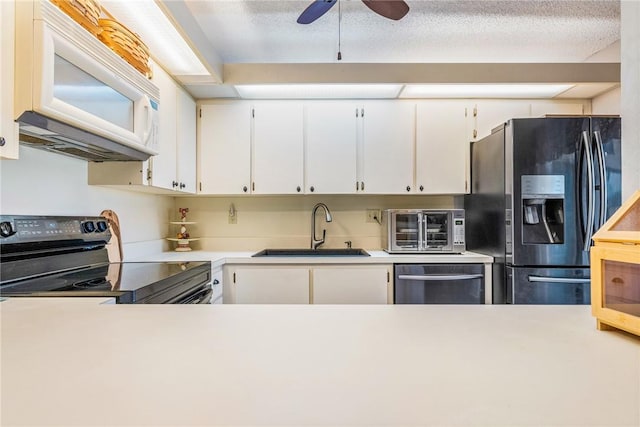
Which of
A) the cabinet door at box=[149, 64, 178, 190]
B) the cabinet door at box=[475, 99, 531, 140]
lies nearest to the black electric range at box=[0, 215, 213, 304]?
the cabinet door at box=[149, 64, 178, 190]

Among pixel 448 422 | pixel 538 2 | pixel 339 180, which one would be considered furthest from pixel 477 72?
pixel 448 422

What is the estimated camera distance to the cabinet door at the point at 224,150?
2783 millimetres

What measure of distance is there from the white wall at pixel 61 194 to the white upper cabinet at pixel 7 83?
550 millimetres

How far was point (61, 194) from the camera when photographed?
1.74 metres

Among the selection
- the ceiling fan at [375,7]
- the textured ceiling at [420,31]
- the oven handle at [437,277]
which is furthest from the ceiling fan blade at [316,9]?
the oven handle at [437,277]

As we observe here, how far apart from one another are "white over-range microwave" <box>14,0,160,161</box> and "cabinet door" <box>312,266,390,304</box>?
4.59ft

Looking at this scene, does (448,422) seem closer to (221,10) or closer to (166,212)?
(221,10)

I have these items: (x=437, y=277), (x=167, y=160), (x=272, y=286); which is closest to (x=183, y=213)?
(x=167, y=160)

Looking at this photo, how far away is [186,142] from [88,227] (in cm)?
101

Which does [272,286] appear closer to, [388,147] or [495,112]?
[388,147]

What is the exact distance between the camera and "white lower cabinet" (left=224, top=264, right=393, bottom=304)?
2.44 m

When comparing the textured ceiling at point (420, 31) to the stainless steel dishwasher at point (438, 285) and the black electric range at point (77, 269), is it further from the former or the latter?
the stainless steel dishwasher at point (438, 285)

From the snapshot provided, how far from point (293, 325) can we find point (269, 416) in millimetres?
356

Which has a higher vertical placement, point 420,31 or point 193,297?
point 420,31
